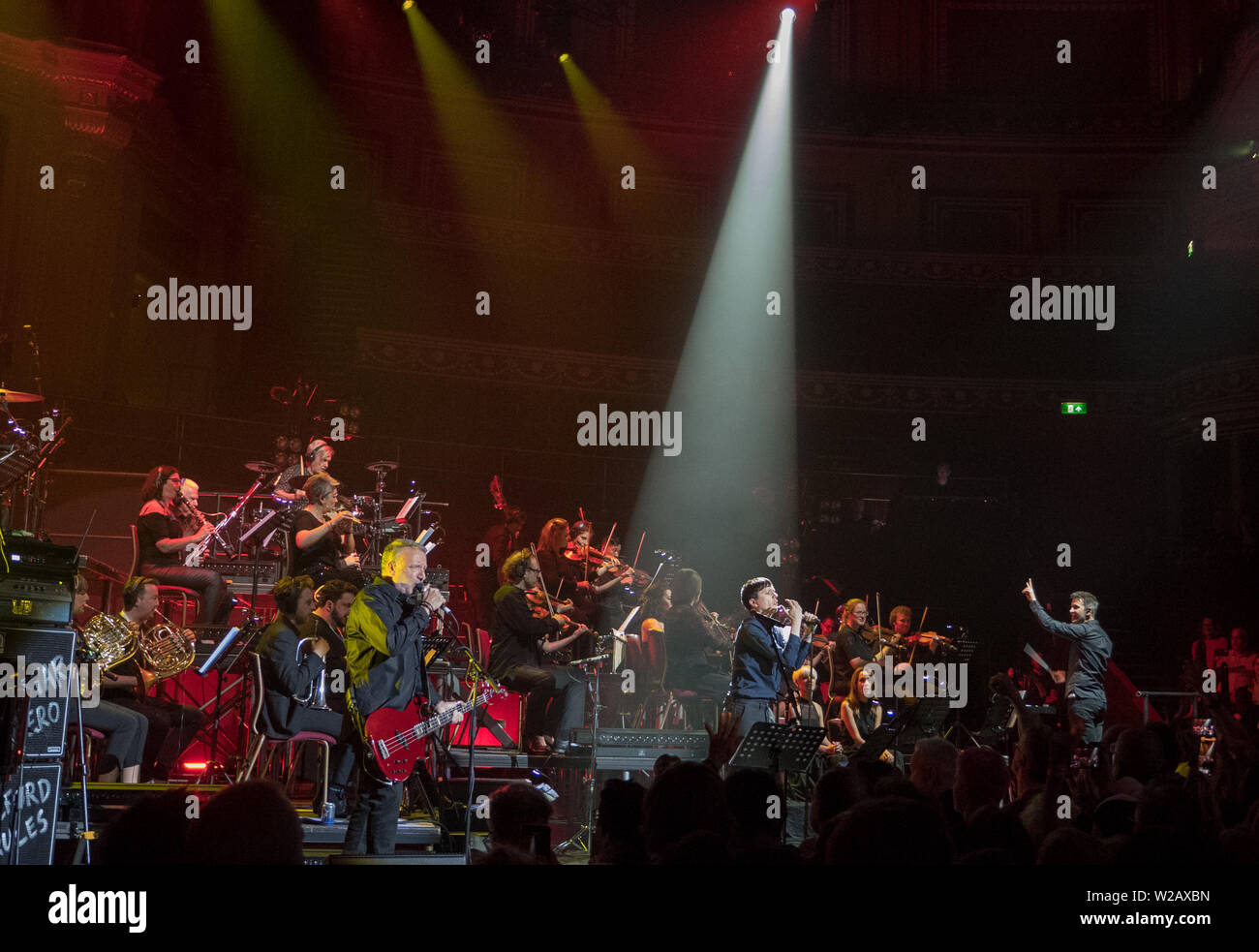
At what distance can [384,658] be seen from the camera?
643 centimetres

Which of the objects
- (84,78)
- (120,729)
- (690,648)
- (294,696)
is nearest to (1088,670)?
(690,648)

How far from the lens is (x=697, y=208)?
19469mm

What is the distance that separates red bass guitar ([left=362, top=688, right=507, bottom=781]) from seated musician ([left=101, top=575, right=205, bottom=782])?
2320 mm

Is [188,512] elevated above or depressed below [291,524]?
above

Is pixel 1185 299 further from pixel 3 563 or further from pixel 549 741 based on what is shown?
pixel 3 563

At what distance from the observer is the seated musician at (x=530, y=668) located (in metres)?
9.23

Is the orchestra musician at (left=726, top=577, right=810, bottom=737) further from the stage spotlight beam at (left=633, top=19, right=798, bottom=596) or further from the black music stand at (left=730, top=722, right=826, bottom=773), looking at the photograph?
the stage spotlight beam at (left=633, top=19, right=798, bottom=596)

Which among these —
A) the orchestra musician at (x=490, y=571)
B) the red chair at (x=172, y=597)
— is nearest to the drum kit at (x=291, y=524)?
the red chair at (x=172, y=597)

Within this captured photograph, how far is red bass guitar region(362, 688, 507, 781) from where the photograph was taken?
626cm

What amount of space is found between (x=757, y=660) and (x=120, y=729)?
14.0 ft

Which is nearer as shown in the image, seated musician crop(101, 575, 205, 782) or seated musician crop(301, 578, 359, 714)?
seated musician crop(101, 575, 205, 782)

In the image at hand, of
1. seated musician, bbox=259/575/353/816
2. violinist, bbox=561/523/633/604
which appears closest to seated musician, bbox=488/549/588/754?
violinist, bbox=561/523/633/604

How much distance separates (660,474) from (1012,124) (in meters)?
8.49

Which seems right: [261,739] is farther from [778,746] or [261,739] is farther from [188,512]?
[778,746]
